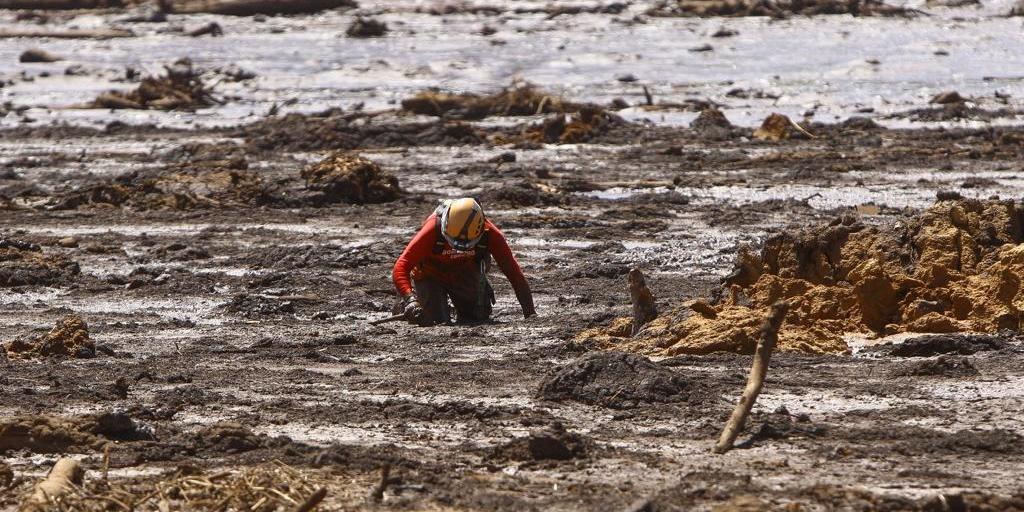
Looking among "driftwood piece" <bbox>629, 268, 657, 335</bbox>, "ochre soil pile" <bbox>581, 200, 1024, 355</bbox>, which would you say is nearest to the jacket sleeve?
"ochre soil pile" <bbox>581, 200, 1024, 355</bbox>

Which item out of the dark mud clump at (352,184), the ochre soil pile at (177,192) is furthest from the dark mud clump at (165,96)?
the dark mud clump at (352,184)

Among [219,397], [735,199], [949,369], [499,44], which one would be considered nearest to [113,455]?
[219,397]

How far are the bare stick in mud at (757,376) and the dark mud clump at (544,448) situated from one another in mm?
620

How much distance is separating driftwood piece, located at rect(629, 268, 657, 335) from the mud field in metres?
0.14

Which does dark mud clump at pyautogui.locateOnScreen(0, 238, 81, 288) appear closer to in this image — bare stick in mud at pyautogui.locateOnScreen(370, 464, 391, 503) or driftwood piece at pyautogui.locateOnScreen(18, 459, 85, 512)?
driftwood piece at pyautogui.locateOnScreen(18, 459, 85, 512)

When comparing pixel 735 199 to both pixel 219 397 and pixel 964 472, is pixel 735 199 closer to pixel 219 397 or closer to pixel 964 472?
pixel 219 397

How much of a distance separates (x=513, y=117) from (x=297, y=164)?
411 centimetres

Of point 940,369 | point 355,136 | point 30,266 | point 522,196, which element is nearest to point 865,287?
point 940,369

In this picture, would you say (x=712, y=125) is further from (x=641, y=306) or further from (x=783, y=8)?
(x=641, y=306)

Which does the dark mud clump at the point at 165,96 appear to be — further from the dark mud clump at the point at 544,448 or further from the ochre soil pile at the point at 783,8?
the dark mud clump at the point at 544,448

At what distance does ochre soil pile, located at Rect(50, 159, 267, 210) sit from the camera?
57.6ft

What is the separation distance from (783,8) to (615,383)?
21141mm

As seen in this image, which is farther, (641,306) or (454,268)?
(454,268)

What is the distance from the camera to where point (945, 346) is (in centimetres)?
936
